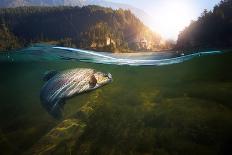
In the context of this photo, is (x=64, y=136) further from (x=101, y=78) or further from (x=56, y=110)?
(x=101, y=78)

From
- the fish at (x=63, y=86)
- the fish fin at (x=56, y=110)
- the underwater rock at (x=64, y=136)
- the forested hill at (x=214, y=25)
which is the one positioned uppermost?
the forested hill at (x=214, y=25)

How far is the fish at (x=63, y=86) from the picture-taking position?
7426 mm

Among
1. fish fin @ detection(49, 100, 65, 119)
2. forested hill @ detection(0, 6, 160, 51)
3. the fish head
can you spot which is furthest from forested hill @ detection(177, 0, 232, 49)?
forested hill @ detection(0, 6, 160, 51)

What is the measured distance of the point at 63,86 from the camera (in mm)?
7746

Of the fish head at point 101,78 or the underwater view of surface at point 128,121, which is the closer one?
the underwater view of surface at point 128,121

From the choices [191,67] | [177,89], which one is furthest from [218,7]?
[177,89]

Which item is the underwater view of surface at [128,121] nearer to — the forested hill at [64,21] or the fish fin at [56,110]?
the fish fin at [56,110]

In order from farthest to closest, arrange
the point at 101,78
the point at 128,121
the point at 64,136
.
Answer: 1. the point at 101,78
2. the point at 128,121
3. the point at 64,136

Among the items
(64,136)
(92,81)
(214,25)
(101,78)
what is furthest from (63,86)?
(214,25)

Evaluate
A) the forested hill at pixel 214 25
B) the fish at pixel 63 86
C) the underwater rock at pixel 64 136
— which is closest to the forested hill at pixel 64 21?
the forested hill at pixel 214 25

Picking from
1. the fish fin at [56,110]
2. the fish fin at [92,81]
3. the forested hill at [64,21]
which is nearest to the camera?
the fish fin at [56,110]

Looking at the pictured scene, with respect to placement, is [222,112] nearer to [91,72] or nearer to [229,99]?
[229,99]

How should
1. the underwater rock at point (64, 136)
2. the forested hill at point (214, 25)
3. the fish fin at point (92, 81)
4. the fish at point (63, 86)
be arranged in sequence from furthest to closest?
the forested hill at point (214, 25) < the fish fin at point (92, 81) < the fish at point (63, 86) < the underwater rock at point (64, 136)

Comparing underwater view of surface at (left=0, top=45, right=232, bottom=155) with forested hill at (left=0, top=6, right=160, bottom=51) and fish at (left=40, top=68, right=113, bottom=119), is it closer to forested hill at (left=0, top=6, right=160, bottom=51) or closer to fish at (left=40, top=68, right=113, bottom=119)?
fish at (left=40, top=68, right=113, bottom=119)
